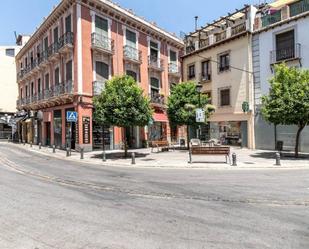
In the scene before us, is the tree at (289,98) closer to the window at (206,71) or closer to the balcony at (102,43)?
the window at (206,71)

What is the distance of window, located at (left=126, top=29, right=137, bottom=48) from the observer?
27469 mm

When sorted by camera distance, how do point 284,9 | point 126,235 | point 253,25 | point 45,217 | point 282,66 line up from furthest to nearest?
1. point 253,25
2. point 284,9
3. point 282,66
4. point 45,217
5. point 126,235

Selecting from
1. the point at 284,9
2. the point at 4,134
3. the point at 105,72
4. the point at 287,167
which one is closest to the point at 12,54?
the point at 4,134

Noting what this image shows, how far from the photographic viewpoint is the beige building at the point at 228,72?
24.8 metres

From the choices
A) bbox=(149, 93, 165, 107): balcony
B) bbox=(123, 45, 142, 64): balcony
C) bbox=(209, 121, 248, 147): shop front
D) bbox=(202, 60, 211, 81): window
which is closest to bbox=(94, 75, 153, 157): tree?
bbox=(123, 45, 142, 64): balcony

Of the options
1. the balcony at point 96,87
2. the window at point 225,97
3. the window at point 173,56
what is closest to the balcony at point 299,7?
the window at point 225,97

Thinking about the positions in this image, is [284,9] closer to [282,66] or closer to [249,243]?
[282,66]

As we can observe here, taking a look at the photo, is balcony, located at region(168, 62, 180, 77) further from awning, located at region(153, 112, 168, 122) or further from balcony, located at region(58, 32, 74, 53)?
balcony, located at region(58, 32, 74, 53)

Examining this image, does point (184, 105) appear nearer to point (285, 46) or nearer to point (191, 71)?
point (285, 46)

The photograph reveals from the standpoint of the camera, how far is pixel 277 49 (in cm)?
2278

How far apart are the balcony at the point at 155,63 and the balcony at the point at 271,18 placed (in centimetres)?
1085

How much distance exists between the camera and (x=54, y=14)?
26.1 meters

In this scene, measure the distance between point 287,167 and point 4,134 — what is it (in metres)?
42.6

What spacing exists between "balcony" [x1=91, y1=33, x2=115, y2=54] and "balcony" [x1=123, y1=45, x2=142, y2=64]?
1469mm
